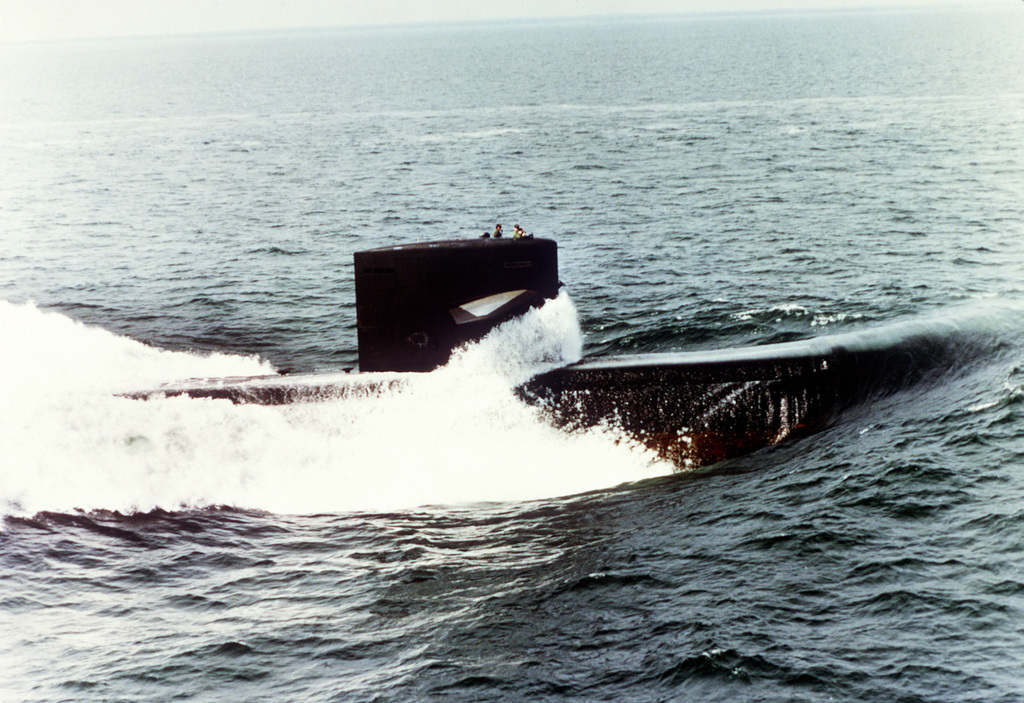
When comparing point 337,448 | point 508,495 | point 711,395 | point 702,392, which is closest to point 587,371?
point 702,392

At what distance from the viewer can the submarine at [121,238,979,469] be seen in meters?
14.5

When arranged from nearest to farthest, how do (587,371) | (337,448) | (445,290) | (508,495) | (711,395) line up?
1. (508,495)
2. (445,290)
3. (711,395)
4. (337,448)
5. (587,371)

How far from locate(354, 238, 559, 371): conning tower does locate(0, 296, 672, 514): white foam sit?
34 cm

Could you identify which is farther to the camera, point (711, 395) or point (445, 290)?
point (711, 395)

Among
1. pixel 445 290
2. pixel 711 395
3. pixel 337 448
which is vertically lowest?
pixel 337 448

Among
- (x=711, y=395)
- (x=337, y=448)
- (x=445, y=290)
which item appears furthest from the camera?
(x=337, y=448)

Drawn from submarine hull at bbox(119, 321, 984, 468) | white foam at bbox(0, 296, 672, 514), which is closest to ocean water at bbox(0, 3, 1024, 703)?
white foam at bbox(0, 296, 672, 514)

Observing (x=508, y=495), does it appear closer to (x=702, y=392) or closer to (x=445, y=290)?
(x=445, y=290)

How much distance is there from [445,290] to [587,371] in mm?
2421

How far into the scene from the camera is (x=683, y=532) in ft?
38.4

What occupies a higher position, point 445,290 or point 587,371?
point 445,290

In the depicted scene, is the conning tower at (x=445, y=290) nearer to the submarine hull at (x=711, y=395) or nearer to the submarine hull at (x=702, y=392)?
the submarine hull at (x=702, y=392)

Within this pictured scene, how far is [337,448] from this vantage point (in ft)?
49.2

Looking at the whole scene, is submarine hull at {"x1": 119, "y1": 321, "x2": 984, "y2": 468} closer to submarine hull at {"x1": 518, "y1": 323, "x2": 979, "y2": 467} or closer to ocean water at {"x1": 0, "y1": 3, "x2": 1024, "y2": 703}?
submarine hull at {"x1": 518, "y1": 323, "x2": 979, "y2": 467}
